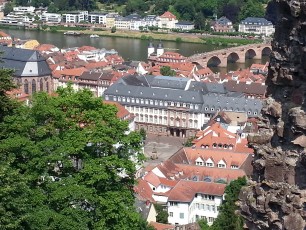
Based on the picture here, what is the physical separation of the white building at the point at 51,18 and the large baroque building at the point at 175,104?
67.7 metres

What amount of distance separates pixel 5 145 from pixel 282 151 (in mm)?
7466

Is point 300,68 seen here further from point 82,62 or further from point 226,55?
point 226,55

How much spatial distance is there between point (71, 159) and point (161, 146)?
102 feet

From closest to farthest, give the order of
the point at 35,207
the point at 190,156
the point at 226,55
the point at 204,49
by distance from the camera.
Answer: the point at 35,207 → the point at 190,156 → the point at 226,55 → the point at 204,49

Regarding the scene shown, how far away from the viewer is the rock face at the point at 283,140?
295 inches

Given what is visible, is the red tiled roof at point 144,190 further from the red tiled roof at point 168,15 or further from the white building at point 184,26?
the red tiled roof at point 168,15

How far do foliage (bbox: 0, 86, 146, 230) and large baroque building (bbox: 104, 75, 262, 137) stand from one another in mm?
33239

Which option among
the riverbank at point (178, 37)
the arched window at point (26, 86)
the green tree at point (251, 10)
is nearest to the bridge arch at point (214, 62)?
the riverbank at point (178, 37)

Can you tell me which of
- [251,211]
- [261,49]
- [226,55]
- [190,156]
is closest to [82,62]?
[226,55]

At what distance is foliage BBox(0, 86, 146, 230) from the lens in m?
13.8

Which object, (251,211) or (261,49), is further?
(261,49)

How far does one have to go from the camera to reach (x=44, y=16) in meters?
120

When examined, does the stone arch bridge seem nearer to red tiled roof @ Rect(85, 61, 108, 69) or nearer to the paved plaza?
red tiled roof @ Rect(85, 61, 108, 69)

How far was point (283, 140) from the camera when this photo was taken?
25.8 feet
